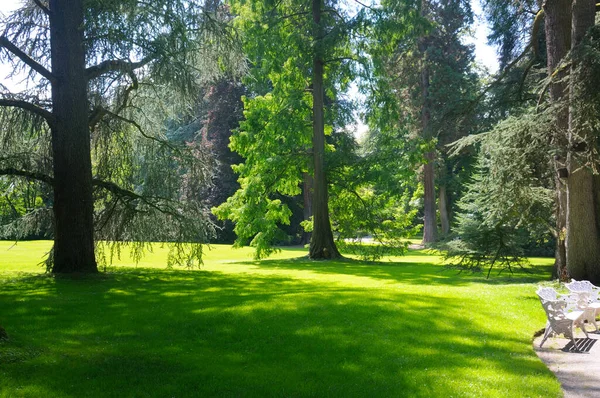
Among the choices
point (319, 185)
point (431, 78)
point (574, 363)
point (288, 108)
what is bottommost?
point (574, 363)

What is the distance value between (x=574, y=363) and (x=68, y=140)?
1237 centimetres

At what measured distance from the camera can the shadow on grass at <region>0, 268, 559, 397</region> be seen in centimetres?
617

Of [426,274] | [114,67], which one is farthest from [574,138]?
[114,67]

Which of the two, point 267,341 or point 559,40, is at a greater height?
point 559,40

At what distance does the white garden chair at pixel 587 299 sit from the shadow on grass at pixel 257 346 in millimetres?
1403

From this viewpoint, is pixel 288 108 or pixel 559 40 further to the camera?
pixel 288 108

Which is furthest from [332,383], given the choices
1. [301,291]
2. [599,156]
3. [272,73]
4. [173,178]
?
[272,73]

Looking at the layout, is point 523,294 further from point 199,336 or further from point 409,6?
point 409,6

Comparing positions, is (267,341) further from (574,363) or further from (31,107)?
(31,107)

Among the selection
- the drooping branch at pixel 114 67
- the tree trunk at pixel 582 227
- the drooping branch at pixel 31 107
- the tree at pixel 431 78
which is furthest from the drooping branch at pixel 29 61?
the tree at pixel 431 78

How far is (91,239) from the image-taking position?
14867 mm

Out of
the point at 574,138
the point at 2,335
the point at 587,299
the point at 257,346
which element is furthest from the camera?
the point at 574,138

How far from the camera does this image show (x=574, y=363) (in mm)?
7680

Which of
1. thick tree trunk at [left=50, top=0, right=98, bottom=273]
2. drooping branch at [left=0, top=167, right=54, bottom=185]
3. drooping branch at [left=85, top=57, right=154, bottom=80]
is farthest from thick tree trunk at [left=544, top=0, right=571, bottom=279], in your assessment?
drooping branch at [left=0, top=167, right=54, bottom=185]
